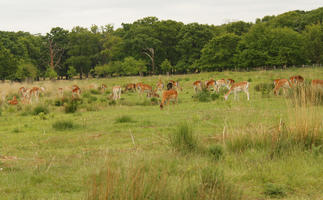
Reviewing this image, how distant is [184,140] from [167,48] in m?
69.7

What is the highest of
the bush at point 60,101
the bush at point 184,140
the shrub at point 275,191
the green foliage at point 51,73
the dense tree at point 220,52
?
the dense tree at point 220,52

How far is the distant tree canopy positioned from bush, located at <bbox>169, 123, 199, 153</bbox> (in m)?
50.0

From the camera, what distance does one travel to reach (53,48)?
79.2 meters

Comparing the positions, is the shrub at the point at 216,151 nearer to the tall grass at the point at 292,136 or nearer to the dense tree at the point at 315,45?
the tall grass at the point at 292,136

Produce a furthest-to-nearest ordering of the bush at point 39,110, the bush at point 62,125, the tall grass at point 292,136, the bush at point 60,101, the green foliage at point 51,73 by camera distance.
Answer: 1. the green foliage at point 51,73
2. the bush at point 60,101
3. the bush at point 39,110
4. the bush at point 62,125
5. the tall grass at point 292,136

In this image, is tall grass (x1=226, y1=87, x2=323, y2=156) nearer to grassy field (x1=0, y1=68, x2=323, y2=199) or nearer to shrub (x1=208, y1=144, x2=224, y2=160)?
grassy field (x1=0, y1=68, x2=323, y2=199)

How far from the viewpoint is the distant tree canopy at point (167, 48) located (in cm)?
6025

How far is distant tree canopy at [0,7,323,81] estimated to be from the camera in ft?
198

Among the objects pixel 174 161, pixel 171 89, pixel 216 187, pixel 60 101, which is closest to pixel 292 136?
pixel 174 161

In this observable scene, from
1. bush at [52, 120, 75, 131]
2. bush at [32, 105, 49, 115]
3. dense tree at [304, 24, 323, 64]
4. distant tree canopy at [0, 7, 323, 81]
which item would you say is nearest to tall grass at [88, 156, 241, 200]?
bush at [52, 120, 75, 131]

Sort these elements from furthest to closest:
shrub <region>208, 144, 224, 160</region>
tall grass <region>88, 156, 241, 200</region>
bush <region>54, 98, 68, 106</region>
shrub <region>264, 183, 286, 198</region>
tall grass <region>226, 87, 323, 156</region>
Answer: bush <region>54, 98, 68, 106</region> → tall grass <region>226, 87, 323, 156</region> → shrub <region>208, 144, 224, 160</region> → shrub <region>264, 183, 286, 198</region> → tall grass <region>88, 156, 241, 200</region>

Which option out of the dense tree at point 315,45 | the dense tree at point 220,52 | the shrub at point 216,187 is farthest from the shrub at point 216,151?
the dense tree at point 315,45

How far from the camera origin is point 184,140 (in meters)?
7.40

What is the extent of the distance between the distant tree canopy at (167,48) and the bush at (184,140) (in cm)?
5003
